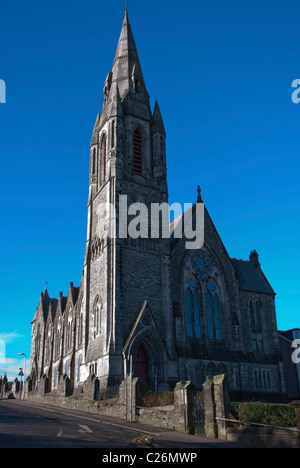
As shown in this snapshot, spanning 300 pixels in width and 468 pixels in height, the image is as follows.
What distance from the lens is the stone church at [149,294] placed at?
32.5 meters

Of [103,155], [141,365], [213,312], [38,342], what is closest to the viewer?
[141,365]

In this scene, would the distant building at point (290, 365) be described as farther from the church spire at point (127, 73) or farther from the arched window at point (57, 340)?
the church spire at point (127, 73)

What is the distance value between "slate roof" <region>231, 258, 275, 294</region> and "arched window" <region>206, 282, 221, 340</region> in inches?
135

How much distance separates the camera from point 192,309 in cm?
3728

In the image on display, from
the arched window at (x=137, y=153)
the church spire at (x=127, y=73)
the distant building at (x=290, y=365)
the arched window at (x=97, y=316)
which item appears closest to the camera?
the arched window at (x=97, y=316)

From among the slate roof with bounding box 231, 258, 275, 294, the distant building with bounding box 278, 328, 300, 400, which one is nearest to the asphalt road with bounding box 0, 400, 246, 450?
the slate roof with bounding box 231, 258, 275, 294

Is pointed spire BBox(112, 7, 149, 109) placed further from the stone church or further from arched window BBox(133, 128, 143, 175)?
arched window BBox(133, 128, 143, 175)

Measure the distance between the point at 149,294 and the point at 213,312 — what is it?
708 centimetres

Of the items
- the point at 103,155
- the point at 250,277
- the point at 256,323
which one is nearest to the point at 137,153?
the point at 103,155

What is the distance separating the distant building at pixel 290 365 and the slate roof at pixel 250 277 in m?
6.27

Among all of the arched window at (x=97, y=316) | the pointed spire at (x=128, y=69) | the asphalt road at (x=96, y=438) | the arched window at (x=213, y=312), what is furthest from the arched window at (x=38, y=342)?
the asphalt road at (x=96, y=438)

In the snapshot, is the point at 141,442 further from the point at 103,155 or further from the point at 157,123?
the point at 157,123

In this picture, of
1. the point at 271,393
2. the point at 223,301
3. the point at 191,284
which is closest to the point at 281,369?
the point at 271,393
